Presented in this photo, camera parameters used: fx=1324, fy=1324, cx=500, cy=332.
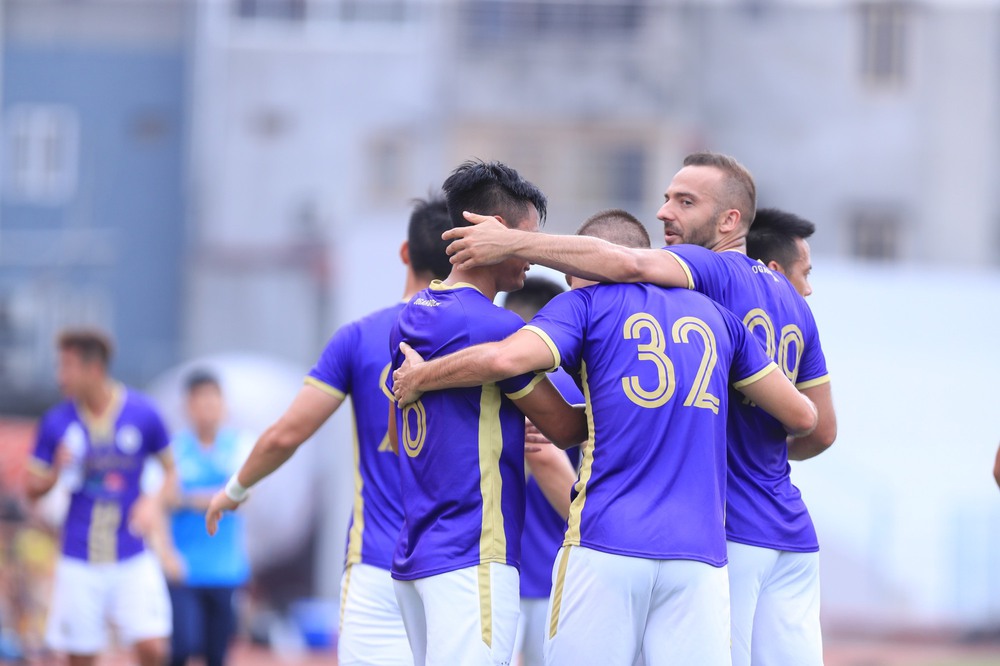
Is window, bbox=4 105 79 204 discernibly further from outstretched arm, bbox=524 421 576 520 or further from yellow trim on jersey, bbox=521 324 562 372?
yellow trim on jersey, bbox=521 324 562 372

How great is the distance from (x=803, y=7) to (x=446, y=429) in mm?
30581

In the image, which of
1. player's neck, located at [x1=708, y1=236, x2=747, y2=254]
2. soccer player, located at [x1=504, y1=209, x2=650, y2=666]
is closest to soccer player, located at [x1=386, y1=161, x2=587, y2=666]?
player's neck, located at [x1=708, y1=236, x2=747, y2=254]

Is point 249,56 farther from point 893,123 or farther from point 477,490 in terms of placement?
point 477,490

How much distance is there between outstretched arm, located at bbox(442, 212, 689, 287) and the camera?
429cm

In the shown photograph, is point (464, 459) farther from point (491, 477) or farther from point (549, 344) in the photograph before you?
point (549, 344)

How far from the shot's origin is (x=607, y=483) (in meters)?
4.23

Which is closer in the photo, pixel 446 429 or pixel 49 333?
pixel 446 429

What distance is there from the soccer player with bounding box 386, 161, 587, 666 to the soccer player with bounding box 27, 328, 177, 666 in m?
4.43

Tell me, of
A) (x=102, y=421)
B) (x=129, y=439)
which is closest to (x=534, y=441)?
(x=129, y=439)

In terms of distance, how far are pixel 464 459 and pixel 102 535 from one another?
15.8ft

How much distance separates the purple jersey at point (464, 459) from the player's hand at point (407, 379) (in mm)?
34

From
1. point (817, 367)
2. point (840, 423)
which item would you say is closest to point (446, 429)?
point (817, 367)

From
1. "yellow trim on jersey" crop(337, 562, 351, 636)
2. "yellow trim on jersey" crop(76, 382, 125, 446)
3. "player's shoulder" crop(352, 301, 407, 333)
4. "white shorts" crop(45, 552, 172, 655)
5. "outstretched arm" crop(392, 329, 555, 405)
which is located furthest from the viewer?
"yellow trim on jersey" crop(76, 382, 125, 446)

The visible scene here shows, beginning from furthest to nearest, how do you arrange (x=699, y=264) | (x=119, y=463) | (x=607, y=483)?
(x=119, y=463), (x=699, y=264), (x=607, y=483)
